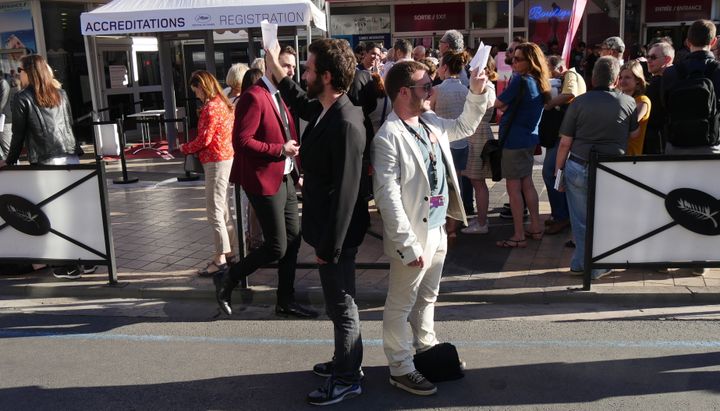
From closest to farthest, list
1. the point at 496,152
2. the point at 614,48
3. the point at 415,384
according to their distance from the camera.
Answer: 1. the point at 415,384
2. the point at 496,152
3. the point at 614,48

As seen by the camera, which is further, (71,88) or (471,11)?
(471,11)

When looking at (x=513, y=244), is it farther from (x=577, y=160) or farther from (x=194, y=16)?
(x=194, y=16)

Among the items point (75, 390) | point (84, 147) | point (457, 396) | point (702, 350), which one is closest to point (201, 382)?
point (75, 390)

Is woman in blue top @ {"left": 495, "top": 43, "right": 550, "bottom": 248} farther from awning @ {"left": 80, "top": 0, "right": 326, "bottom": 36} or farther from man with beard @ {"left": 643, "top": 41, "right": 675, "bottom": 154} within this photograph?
awning @ {"left": 80, "top": 0, "right": 326, "bottom": 36}

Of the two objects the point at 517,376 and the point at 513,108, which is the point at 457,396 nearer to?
the point at 517,376

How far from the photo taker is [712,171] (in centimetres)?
522

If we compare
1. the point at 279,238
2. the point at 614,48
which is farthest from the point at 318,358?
the point at 614,48

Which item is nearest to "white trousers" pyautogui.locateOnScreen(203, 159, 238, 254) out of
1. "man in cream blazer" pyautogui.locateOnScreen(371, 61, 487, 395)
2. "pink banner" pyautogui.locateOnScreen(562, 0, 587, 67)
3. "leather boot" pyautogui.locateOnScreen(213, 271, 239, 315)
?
"leather boot" pyautogui.locateOnScreen(213, 271, 239, 315)

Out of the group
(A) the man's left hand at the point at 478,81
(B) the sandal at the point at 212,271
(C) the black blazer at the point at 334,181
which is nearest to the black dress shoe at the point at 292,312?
(B) the sandal at the point at 212,271

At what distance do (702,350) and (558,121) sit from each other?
3113mm

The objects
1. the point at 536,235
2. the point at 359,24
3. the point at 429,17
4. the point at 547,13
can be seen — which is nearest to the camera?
the point at 536,235

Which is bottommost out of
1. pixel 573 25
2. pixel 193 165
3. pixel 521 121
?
pixel 193 165

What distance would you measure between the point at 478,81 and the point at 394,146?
25.1 inches

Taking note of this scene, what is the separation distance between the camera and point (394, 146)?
3.55 metres
